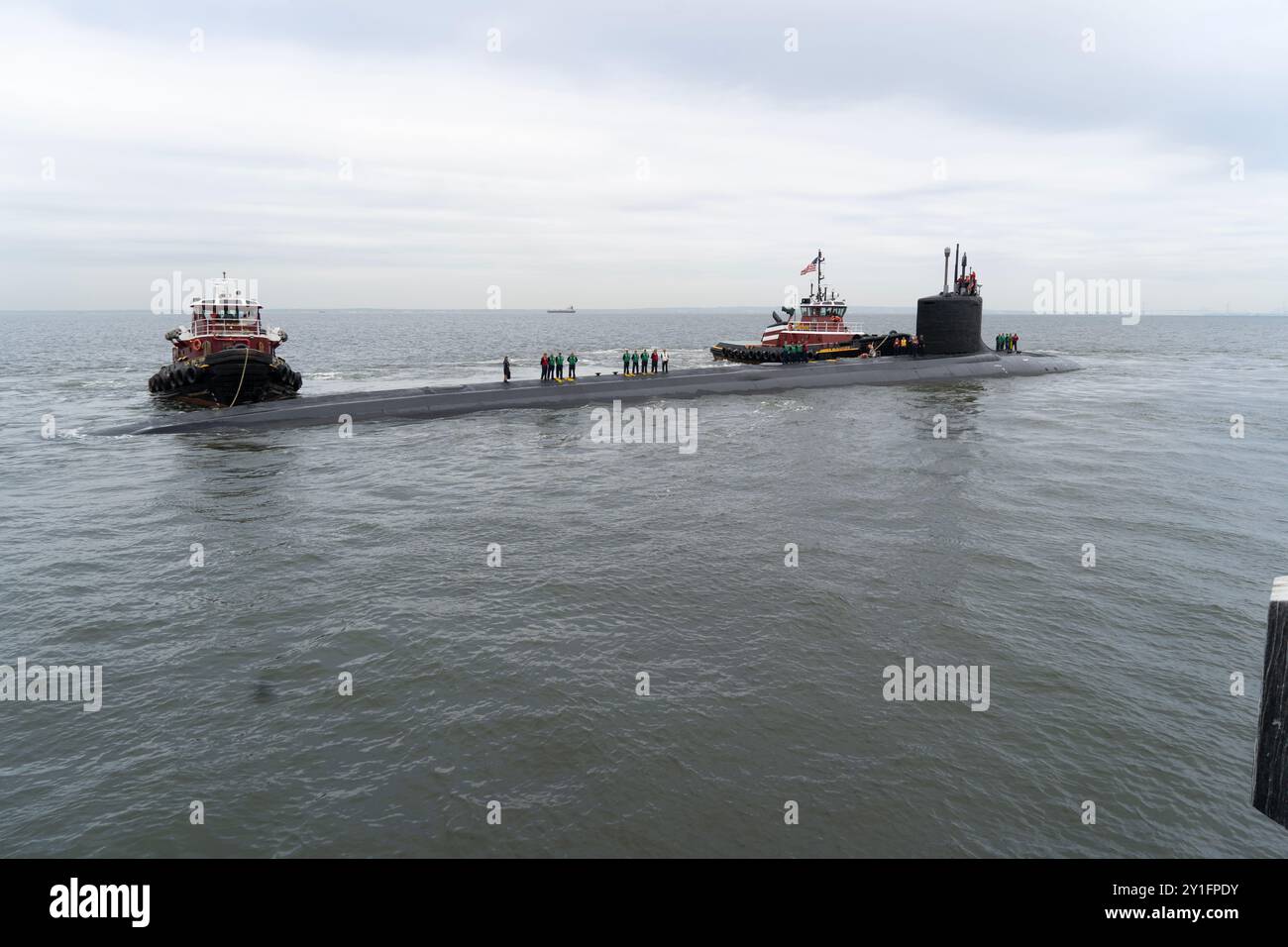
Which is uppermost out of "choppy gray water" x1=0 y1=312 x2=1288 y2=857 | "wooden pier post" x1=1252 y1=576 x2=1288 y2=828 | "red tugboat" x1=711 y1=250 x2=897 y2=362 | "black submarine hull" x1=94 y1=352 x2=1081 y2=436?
"red tugboat" x1=711 y1=250 x2=897 y2=362

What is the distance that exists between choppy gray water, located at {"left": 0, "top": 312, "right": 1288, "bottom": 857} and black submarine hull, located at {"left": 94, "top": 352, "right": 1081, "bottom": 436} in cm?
734

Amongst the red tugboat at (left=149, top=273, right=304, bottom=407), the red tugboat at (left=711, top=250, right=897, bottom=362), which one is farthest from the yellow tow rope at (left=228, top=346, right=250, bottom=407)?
the red tugboat at (left=711, top=250, right=897, bottom=362)

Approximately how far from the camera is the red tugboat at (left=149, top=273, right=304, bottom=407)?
116 feet

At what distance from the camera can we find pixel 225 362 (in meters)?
35.2

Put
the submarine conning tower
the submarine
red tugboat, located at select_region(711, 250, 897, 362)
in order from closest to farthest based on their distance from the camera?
1. the submarine
2. the submarine conning tower
3. red tugboat, located at select_region(711, 250, 897, 362)

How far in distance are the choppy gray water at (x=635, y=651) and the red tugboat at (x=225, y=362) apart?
11169 mm

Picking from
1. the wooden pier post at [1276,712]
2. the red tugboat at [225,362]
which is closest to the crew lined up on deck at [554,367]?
the red tugboat at [225,362]

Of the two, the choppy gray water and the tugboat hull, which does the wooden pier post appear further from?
the tugboat hull

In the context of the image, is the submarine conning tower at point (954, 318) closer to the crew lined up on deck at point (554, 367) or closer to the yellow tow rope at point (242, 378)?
the crew lined up on deck at point (554, 367)

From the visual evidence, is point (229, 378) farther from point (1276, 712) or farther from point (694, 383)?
point (1276, 712)

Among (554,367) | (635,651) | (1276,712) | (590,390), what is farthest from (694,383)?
(1276,712)

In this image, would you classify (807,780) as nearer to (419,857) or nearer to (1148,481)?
(419,857)
